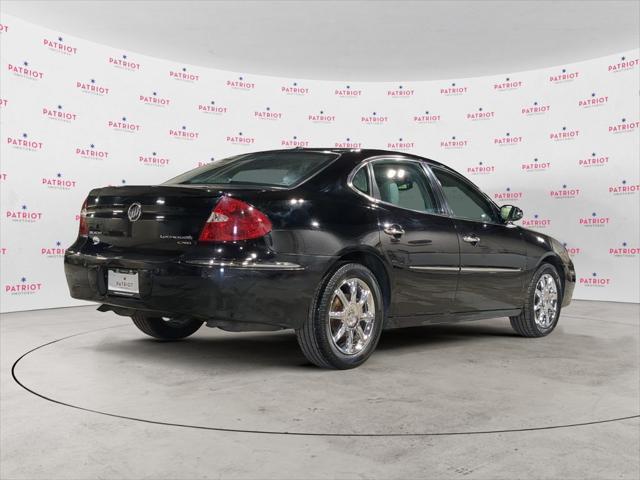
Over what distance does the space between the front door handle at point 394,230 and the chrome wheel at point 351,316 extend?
0.38 meters

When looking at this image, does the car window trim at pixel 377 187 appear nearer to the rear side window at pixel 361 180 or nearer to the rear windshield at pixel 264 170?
the rear side window at pixel 361 180

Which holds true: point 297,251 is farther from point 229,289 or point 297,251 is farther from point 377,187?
point 377,187

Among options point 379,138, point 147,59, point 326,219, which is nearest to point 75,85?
point 147,59

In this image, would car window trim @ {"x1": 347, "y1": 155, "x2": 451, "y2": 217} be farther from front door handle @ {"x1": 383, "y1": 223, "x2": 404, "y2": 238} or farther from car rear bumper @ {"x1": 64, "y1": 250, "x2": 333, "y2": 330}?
car rear bumper @ {"x1": 64, "y1": 250, "x2": 333, "y2": 330}

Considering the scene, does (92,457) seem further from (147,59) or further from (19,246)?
(147,59)

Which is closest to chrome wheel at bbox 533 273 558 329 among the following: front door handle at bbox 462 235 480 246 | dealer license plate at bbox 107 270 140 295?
front door handle at bbox 462 235 480 246

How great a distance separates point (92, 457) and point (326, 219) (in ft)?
6.20

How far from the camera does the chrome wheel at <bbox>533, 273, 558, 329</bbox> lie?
553cm

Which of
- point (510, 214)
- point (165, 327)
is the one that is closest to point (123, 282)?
point (165, 327)

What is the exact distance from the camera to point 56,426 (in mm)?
2785

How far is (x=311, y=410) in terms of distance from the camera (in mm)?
3047

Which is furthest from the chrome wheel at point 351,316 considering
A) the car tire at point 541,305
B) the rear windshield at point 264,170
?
the car tire at point 541,305

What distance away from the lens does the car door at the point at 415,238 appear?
13.7 feet

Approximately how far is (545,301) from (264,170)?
115 inches
